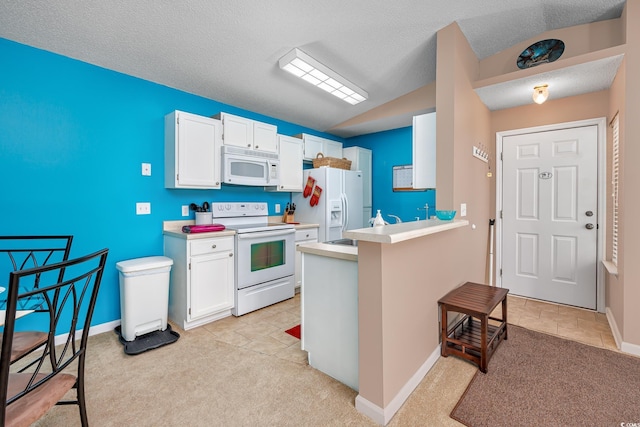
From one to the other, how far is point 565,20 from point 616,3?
331mm

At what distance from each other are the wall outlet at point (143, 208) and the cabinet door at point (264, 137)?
4.44 feet

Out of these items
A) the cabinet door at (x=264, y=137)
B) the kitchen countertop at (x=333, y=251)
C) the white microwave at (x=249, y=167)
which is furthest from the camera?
the cabinet door at (x=264, y=137)

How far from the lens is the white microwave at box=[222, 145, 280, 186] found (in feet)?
10.7

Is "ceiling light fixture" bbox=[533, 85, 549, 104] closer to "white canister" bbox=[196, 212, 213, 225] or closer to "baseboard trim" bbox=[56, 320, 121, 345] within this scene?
"white canister" bbox=[196, 212, 213, 225]

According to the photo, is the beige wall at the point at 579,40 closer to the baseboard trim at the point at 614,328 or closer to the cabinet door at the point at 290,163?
the baseboard trim at the point at 614,328

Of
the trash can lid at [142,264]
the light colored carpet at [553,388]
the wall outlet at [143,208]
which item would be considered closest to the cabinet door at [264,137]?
the wall outlet at [143,208]

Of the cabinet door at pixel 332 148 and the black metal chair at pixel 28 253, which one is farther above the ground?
the cabinet door at pixel 332 148

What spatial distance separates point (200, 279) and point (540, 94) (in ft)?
12.2

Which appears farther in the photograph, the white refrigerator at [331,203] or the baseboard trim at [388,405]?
the white refrigerator at [331,203]

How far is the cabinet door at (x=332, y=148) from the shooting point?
4.75 m

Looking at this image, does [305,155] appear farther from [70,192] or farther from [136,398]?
[136,398]

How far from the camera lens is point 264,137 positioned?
3672 mm

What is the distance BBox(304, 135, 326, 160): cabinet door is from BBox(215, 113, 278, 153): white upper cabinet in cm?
66

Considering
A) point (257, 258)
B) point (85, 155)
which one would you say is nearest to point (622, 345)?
point (257, 258)
